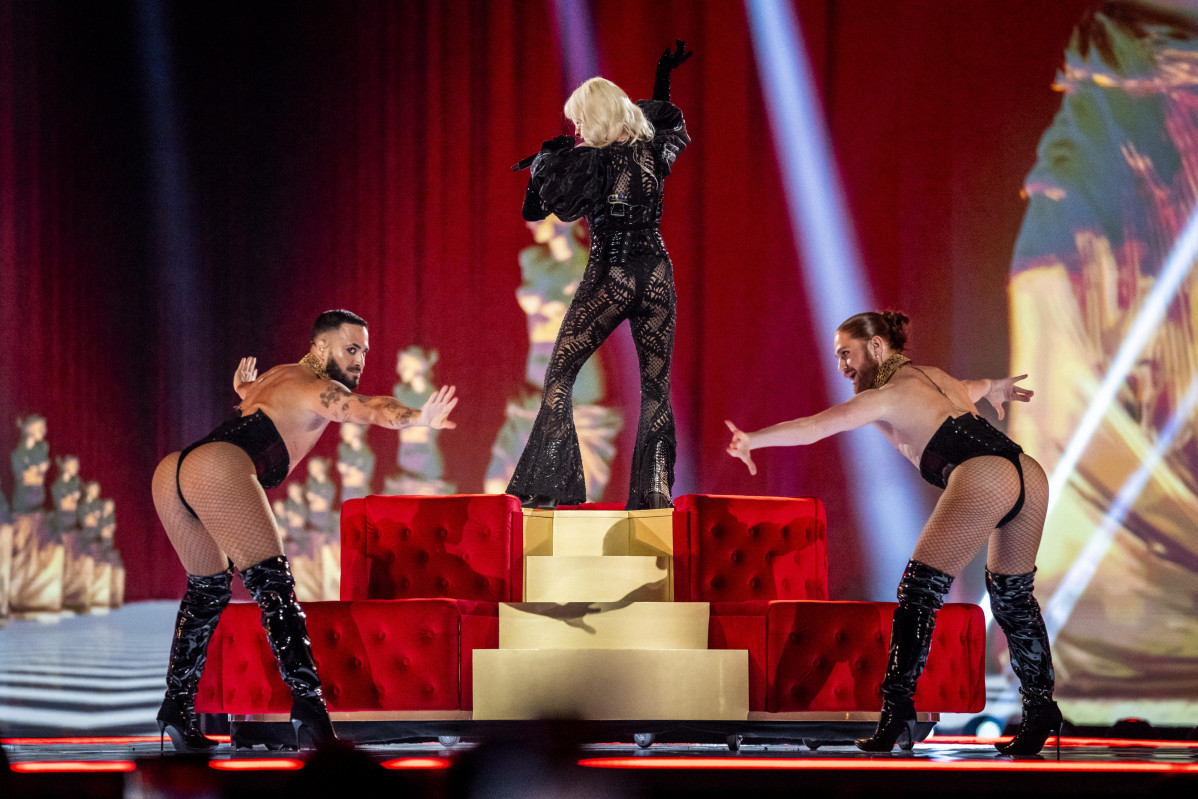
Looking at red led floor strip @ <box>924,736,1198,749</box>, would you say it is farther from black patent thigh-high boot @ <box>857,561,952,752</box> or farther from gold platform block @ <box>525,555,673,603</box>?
gold platform block @ <box>525,555,673,603</box>

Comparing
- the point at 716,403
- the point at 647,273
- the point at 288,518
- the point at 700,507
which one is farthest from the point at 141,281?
the point at 700,507

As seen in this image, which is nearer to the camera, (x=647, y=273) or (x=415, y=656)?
(x=415, y=656)

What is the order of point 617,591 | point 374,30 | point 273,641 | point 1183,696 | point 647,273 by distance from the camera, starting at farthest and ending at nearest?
1. point 374,30
2. point 1183,696
3. point 647,273
4. point 617,591
5. point 273,641

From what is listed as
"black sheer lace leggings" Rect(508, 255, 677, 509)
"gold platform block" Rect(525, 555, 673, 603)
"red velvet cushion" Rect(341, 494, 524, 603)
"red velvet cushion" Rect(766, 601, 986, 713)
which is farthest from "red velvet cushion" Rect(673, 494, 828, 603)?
"red velvet cushion" Rect(341, 494, 524, 603)

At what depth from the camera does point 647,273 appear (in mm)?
4379

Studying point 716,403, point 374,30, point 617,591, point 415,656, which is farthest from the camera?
point 374,30

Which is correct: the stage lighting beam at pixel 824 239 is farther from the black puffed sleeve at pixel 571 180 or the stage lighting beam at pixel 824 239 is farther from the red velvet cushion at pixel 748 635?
the red velvet cushion at pixel 748 635

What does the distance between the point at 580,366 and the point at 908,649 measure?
179cm

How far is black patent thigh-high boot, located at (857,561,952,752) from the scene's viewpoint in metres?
3.02

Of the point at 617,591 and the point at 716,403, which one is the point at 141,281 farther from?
the point at 617,591

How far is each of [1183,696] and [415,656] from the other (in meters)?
5.21

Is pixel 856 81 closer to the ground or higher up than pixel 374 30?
closer to the ground

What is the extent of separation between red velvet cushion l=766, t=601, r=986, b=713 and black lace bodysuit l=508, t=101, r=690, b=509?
37.6 inches

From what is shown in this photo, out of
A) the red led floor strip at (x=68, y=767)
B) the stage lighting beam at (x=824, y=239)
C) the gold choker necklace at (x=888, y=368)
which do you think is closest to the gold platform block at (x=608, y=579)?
the gold choker necklace at (x=888, y=368)
